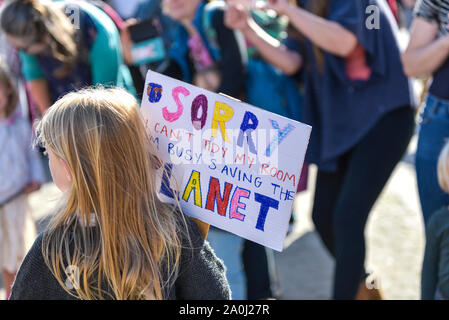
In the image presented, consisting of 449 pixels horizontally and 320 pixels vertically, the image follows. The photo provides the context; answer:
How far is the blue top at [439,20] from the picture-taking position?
228 cm

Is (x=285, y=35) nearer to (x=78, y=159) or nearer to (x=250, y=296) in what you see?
(x=250, y=296)

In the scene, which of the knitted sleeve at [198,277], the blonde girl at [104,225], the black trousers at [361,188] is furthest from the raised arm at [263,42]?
the knitted sleeve at [198,277]

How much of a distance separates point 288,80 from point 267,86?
118 mm

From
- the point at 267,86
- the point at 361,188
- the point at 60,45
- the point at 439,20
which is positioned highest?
the point at 439,20

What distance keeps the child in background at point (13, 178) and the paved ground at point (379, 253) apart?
0.54 feet

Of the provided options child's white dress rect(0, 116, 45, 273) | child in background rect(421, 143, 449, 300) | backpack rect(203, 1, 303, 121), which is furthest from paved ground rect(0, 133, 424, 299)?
backpack rect(203, 1, 303, 121)

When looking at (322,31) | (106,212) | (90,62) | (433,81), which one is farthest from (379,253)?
(106,212)

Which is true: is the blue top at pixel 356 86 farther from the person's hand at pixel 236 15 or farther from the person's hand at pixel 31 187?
the person's hand at pixel 31 187

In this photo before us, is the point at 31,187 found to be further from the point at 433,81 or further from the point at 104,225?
the point at 433,81

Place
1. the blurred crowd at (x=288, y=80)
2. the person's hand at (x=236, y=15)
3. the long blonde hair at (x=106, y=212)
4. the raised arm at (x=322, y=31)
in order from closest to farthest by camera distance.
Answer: the long blonde hair at (x=106, y=212) → the blurred crowd at (x=288, y=80) → the raised arm at (x=322, y=31) → the person's hand at (x=236, y=15)

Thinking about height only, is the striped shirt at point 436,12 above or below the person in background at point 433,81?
above

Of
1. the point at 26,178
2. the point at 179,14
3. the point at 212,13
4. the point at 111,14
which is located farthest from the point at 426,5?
the point at 26,178

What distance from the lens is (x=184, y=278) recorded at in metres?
1.64

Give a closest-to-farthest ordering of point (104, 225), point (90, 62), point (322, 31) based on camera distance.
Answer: point (104, 225) < point (322, 31) < point (90, 62)
